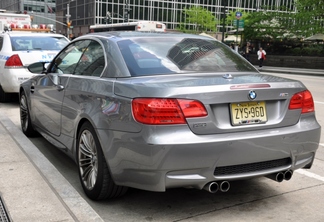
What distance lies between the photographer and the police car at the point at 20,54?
8.82 metres

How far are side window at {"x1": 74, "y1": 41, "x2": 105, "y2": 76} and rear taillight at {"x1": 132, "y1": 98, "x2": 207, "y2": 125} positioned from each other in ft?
3.11

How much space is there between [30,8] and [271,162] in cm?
10591

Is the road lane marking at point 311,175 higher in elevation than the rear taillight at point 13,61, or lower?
lower

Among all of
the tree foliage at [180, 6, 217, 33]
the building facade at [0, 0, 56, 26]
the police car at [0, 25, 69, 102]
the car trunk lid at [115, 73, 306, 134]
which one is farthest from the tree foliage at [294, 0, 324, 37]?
the building facade at [0, 0, 56, 26]

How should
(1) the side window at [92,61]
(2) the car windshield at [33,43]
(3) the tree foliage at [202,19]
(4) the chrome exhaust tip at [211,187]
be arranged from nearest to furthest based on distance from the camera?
(4) the chrome exhaust tip at [211,187] → (1) the side window at [92,61] → (2) the car windshield at [33,43] → (3) the tree foliage at [202,19]

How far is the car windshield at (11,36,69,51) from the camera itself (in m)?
9.16

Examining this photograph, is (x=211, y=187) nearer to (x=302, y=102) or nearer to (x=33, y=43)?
(x=302, y=102)

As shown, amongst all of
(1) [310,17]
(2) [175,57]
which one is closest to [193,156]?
(2) [175,57]

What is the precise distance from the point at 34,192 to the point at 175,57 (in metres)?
1.88

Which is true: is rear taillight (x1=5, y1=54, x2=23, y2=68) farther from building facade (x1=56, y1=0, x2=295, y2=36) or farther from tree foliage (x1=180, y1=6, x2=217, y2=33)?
building facade (x1=56, y1=0, x2=295, y2=36)

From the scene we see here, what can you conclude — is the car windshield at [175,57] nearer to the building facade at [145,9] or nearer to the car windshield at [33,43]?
the car windshield at [33,43]

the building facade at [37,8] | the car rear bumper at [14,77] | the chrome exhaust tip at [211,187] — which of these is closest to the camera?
the chrome exhaust tip at [211,187]

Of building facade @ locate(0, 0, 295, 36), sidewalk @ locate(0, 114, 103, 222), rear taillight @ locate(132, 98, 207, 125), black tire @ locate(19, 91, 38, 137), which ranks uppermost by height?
building facade @ locate(0, 0, 295, 36)

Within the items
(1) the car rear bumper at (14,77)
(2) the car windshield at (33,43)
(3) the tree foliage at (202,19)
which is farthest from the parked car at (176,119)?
(3) the tree foliage at (202,19)
